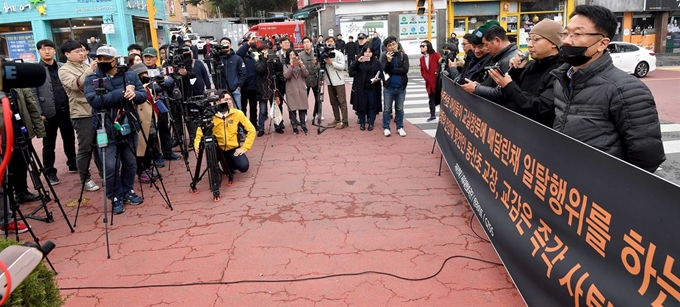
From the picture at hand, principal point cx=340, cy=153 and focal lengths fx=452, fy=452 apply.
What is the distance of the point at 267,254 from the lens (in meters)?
3.92

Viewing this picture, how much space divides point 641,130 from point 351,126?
22.7 ft

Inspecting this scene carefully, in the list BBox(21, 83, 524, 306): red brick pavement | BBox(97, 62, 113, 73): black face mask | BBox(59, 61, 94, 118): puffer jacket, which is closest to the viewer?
BBox(21, 83, 524, 306): red brick pavement

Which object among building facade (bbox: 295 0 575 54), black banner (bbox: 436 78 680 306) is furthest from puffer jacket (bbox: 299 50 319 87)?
building facade (bbox: 295 0 575 54)

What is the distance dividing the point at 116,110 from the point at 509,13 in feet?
73.9

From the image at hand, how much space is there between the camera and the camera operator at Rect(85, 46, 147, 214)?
477 centimetres

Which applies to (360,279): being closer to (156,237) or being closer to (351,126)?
(156,237)

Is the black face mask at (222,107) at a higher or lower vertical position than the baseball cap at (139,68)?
lower

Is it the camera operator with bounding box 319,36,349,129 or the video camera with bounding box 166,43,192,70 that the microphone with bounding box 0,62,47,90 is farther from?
the camera operator with bounding box 319,36,349,129

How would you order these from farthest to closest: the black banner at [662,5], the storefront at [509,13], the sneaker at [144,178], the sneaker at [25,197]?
1. the storefront at [509,13]
2. the black banner at [662,5]
3. the sneaker at [144,178]
4. the sneaker at [25,197]

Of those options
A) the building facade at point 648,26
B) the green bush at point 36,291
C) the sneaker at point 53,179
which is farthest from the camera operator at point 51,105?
the building facade at point 648,26

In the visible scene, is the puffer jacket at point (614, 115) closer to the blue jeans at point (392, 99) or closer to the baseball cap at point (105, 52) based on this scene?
the baseball cap at point (105, 52)

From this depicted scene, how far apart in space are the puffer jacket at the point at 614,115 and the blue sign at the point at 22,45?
24.1m

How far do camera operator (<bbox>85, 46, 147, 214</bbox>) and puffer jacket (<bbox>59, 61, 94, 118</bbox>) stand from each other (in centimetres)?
69

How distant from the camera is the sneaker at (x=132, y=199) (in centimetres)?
531
